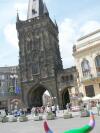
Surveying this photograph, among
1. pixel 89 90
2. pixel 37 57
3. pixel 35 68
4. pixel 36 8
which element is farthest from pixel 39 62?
pixel 89 90

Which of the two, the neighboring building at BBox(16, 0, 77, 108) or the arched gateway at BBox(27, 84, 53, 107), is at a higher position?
the neighboring building at BBox(16, 0, 77, 108)

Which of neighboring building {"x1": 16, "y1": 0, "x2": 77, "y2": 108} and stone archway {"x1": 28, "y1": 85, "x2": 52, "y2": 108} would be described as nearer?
neighboring building {"x1": 16, "y1": 0, "x2": 77, "y2": 108}

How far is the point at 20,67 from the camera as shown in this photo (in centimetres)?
6806

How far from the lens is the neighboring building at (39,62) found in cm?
6303

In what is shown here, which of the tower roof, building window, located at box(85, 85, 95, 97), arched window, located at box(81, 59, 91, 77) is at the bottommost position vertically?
building window, located at box(85, 85, 95, 97)

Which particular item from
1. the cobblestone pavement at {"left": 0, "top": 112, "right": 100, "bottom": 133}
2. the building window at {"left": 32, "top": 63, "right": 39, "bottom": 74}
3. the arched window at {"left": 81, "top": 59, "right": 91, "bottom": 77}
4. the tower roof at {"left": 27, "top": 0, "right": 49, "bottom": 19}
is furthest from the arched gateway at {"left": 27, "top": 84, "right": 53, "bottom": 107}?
the cobblestone pavement at {"left": 0, "top": 112, "right": 100, "bottom": 133}

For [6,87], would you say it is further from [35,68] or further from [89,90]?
[89,90]

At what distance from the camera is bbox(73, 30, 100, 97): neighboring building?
4506cm

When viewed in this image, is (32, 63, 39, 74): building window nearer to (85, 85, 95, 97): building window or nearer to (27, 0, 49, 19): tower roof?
(27, 0, 49, 19): tower roof

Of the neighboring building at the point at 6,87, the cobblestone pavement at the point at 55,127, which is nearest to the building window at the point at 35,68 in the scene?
the neighboring building at the point at 6,87

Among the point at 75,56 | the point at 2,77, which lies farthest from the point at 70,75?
the point at 2,77

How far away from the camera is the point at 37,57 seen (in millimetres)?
66625

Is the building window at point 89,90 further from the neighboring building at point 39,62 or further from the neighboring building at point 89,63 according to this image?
the neighboring building at point 39,62

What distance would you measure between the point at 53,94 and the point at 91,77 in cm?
1843
